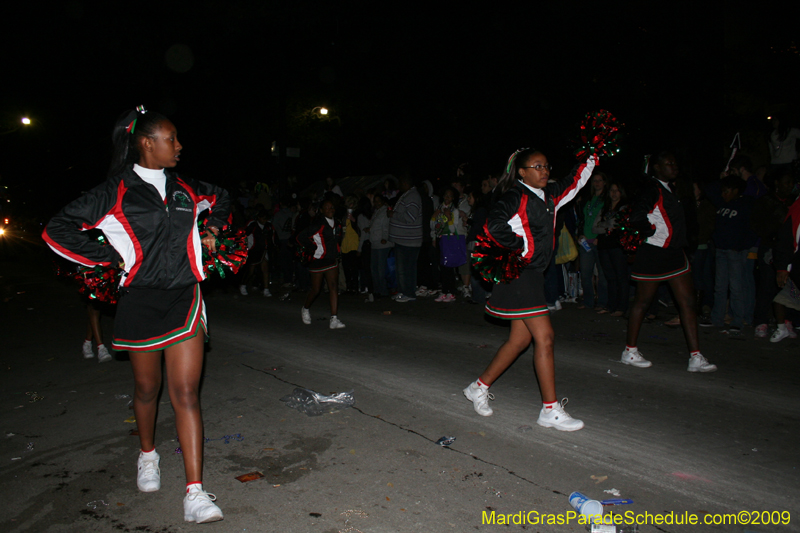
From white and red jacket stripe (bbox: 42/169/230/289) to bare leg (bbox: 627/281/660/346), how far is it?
4.40 m

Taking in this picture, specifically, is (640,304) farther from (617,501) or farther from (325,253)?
(325,253)

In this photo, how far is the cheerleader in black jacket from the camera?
433 centimetres

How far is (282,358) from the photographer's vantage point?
682cm

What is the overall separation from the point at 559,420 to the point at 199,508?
2.56 m

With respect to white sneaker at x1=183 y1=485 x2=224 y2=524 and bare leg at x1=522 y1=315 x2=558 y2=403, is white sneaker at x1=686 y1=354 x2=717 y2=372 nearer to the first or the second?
bare leg at x1=522 y1=315 x2=558 y2=403

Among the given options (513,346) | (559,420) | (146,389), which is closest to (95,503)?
(146,389)

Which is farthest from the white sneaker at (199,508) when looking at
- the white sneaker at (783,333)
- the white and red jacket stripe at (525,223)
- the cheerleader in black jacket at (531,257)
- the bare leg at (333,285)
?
the white sneaker at (783,333)

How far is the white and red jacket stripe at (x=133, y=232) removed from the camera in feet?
10.5

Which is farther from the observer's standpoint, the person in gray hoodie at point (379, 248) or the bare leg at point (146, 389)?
the person in gray hoodie at point (379, 248)

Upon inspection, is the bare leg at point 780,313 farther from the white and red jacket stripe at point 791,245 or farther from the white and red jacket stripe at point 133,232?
the white and red jacket stripe at point 133,232

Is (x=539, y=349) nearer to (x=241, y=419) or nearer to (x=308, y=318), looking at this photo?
(x=241, y=419)

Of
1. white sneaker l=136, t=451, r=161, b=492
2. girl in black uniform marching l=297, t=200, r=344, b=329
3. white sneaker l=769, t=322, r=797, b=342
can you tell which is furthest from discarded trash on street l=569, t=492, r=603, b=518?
girl in black uniform marching l=297, t=200, r=344, b=329

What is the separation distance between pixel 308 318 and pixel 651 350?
4622mm

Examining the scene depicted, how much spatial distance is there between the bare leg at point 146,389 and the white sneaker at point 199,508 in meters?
0.59
